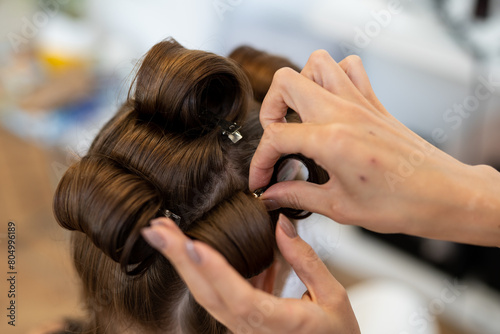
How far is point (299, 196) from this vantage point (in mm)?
750

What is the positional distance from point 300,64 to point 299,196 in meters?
1.83

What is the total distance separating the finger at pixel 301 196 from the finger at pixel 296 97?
12 centimetres

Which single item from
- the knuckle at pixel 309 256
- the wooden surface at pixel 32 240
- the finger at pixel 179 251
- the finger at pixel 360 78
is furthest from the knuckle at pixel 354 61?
the wooden surface at pixel 32 240

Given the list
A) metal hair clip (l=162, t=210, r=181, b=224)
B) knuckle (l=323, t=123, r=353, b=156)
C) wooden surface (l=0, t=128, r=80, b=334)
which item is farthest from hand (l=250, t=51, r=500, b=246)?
wooden surface (l=0, t=128, r=80, b=334)

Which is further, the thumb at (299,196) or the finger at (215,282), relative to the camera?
the thumb at (299,196)

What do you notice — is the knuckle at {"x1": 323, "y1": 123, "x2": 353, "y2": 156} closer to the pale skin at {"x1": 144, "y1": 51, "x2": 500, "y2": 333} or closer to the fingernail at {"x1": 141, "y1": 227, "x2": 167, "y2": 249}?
the pale skin at {"x1": 144, "y1": 51, "x2": 500, "y2": 333}

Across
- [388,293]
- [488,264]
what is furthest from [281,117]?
[488,264]

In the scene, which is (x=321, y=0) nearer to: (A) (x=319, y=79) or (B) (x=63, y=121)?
(B) (x=63, y=121)

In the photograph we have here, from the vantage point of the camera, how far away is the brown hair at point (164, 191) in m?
0.69

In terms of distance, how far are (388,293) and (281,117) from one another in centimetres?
95

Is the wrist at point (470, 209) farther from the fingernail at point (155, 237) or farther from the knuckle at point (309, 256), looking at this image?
the fingernail at point (155, 237)

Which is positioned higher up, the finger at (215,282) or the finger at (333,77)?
the finger at (333,77)

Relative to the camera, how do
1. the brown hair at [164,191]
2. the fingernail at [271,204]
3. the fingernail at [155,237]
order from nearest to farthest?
the fingernail at [155,237]
the brown hair at [164,191]
the fingernail at [271,204]

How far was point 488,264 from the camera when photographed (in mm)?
1978
